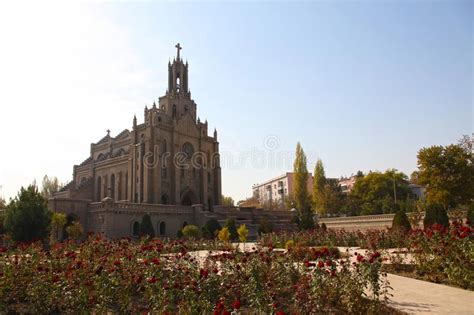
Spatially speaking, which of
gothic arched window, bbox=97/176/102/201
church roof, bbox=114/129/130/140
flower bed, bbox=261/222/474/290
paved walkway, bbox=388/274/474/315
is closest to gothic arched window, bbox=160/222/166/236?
gothic arched window, bbox=97/176/102/201

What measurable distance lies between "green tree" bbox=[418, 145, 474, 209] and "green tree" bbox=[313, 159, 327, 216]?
893 inches

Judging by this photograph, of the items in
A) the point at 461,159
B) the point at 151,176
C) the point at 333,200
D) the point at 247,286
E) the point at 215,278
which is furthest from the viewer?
the point at 333,200

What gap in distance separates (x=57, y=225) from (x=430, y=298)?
28.9m

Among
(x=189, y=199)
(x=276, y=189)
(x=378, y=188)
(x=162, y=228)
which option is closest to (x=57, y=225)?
(x=162, y=228)

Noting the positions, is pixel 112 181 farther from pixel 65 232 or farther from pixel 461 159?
pixel 461 159

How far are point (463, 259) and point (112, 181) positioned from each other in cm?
4442

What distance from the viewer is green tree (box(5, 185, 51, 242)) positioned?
944 inches

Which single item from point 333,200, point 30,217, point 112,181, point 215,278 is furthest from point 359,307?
point 333,200

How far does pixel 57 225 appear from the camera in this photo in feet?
100

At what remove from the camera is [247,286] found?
7.46 meters

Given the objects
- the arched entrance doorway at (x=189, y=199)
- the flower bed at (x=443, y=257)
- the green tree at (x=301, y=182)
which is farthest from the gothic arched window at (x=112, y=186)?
the flower bed at (x=443, y=257)

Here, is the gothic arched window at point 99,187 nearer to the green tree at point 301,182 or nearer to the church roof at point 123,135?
the church roof at point 123,135

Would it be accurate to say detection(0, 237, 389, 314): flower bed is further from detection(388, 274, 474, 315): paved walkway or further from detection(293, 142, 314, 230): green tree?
detection(293, 142, 314, 230): green tree

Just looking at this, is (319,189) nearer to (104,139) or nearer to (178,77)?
(178,77)
